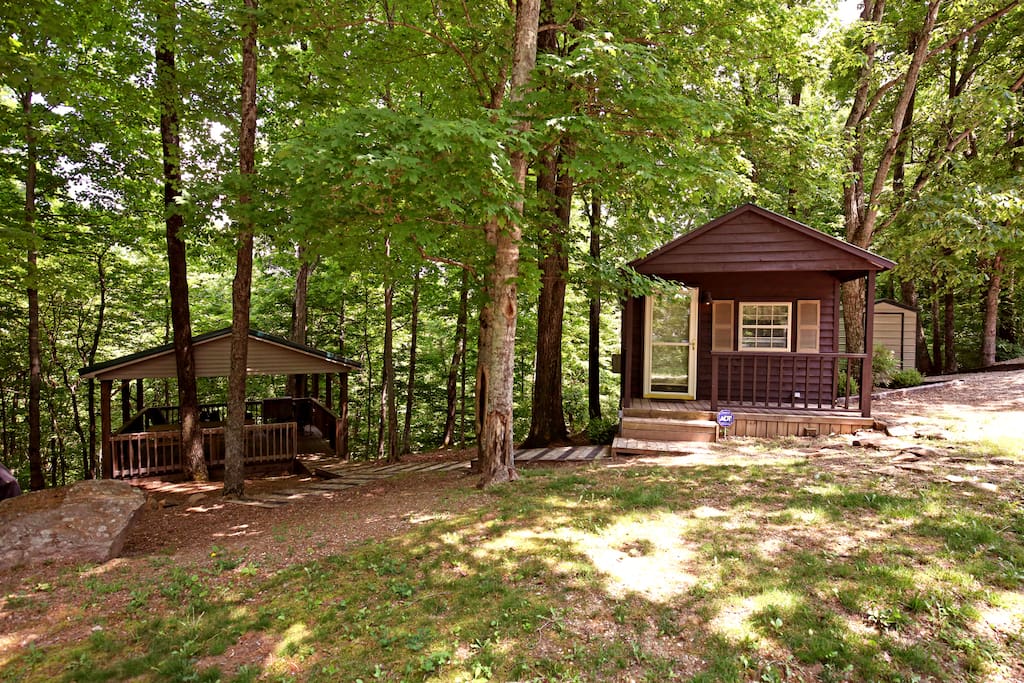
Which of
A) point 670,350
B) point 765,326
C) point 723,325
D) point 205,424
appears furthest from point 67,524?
point 765,326

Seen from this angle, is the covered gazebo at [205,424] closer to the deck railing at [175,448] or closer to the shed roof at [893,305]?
the deck railing at [175,448]

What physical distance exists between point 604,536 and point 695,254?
242 inches

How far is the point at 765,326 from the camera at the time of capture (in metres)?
10.2

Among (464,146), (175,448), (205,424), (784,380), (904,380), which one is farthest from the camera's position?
(904,380)

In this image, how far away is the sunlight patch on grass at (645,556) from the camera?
3573 mm

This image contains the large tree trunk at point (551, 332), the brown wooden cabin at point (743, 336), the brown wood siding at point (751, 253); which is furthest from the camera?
the large tree trunk at point (551, 332)

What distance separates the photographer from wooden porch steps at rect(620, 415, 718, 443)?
27.0 feet

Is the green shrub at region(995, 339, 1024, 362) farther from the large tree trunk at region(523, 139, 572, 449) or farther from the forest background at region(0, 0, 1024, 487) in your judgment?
the large tree trunk at region(523, 139, 572, 449)

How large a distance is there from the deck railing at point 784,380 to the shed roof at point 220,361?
9111mm

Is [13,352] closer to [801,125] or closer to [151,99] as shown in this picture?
[151,99]

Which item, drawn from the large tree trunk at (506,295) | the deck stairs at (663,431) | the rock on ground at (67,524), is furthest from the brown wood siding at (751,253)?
the rock on ground at (67,524)

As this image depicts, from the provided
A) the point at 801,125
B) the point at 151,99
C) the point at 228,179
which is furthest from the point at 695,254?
the point at 151,99

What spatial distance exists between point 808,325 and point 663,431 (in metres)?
4.10

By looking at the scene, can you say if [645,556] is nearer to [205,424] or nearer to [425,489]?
[425,489]
